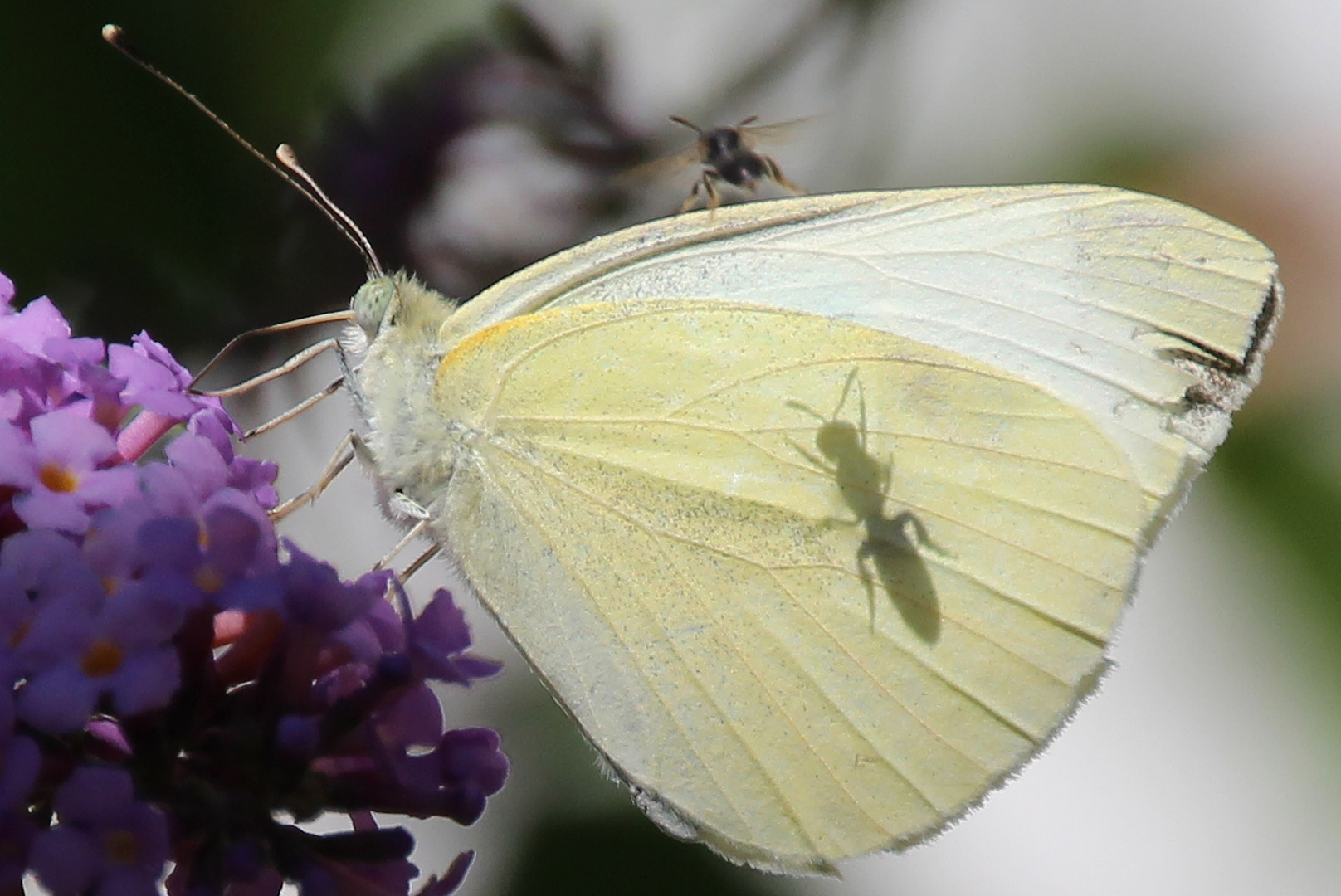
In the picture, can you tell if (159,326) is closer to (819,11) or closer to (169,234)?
(169,234)

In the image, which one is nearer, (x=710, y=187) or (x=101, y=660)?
(x=101, y=660)

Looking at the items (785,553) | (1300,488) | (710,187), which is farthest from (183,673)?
(1300,488)

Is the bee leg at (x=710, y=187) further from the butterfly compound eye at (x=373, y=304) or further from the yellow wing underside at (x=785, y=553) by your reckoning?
the butterfly compound eye at (x=373, y=304)

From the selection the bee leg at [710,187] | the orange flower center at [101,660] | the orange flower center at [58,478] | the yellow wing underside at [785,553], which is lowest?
the yellow wing underside at [785,553]

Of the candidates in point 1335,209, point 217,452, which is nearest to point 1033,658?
point 217,452

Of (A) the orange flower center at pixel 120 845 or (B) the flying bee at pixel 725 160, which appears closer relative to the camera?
(A) the orange flower center at pixel 120 845

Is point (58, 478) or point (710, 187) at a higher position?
point (58, 478)

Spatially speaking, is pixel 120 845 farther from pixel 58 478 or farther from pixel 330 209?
pixel 330 209

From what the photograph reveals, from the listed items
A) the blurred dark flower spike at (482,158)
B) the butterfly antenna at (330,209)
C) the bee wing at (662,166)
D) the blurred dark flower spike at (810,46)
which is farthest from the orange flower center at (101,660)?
the blurred dark flower spike at (810,46)
